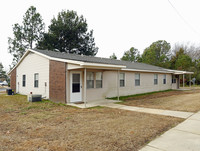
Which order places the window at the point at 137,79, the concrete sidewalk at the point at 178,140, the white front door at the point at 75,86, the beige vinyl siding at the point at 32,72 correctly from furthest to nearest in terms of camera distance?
the window at the point at 137,79 → the beige vinyl siding at the point at 32,72 → the white front door at the point at 75,86 → the concrete sidewalk at the point at 178,140

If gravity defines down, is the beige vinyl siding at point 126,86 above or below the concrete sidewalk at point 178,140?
above

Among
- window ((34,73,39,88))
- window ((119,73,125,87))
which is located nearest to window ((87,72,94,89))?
window ((119,73,125,87))

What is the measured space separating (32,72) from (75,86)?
18.1 ft

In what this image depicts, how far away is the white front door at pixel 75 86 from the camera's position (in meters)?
9.90

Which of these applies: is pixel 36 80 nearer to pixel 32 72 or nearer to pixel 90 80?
pixel 32 72

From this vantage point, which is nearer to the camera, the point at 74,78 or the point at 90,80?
the point at 74,78

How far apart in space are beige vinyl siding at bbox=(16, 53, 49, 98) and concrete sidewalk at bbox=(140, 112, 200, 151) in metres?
9.11

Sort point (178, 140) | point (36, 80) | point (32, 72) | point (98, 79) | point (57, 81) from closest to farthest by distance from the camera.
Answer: point (178, 140), point (57, 81), point (98, 79), point (36, 80), point (32, 72)

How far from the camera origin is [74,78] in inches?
396

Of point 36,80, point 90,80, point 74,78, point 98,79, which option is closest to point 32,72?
point 36,80

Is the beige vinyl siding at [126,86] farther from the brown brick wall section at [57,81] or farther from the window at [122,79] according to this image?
the brown brick wall section at [57,81]

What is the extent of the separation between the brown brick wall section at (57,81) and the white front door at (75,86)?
1.70 feet

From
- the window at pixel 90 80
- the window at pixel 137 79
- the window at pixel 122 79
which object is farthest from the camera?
the window at pixel 137 79

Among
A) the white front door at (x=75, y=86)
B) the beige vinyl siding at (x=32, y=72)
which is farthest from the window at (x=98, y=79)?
the beige vinyl siding at (x=32, y=72)
